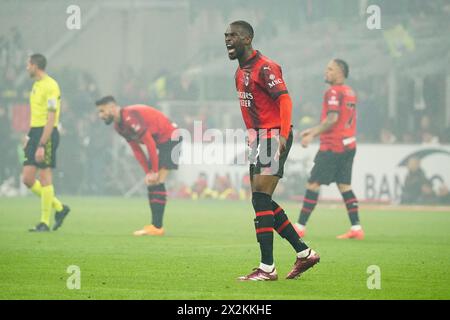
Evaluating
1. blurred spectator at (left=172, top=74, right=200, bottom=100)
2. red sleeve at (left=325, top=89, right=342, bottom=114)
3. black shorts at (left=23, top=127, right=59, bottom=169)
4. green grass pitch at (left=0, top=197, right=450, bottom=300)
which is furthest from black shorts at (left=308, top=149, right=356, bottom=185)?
blurred spectator at (left=172, top=74, right=200, bottom=100)

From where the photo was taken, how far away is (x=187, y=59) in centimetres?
3606

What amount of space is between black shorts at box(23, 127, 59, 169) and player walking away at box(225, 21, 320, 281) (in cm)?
631

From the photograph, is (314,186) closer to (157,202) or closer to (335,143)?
(335,143)

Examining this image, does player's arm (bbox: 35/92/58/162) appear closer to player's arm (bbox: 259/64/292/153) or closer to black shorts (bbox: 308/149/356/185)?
black shorts (bbox: 308/149/356/185)

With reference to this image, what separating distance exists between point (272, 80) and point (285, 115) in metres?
0.36

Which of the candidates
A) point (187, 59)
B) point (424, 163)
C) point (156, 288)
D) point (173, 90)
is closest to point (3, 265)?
point (156, 288)

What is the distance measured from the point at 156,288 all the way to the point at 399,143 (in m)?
17.4

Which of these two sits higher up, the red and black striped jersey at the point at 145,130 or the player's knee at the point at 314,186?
the red and black striped jersey at the point at 145,130

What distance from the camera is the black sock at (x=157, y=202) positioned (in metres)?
16.8

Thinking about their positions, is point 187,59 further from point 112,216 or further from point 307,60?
point 112,216

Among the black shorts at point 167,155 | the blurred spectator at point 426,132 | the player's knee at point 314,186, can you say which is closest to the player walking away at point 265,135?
the player's knee at point 314,186

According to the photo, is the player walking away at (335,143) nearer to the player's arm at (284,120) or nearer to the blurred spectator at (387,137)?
the player's arm at (284,120)

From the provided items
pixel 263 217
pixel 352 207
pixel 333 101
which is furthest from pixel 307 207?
pixel 263 217

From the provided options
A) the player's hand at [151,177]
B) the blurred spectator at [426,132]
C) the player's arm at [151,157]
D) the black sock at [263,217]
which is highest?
the blurred spectator at [426,132]
